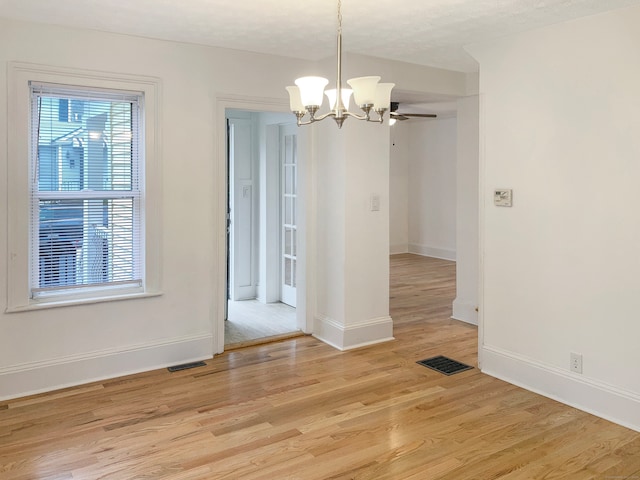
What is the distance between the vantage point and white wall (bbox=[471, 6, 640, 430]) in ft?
10.4

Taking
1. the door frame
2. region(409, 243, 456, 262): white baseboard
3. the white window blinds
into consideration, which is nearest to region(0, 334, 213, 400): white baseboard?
the door frame

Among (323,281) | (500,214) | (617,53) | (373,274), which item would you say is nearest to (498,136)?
(500,214)

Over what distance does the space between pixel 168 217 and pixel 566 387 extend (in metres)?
3.06

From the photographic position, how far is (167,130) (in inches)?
159

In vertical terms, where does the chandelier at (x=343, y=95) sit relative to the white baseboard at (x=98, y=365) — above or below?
above

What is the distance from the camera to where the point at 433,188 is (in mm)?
10312

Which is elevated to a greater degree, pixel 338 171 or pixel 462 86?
pixel 462 86

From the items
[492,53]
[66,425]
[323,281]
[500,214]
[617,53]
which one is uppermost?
[492,53]

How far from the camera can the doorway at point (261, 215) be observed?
5.87 metres

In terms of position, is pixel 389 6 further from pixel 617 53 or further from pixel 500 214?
pixel 500 214

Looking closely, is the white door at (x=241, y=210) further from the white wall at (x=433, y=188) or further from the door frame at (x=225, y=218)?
the white wall at (x=433, y=188)

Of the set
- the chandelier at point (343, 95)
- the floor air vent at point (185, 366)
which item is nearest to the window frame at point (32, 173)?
the floor air vent at point (185, 366)

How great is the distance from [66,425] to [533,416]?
2827mm

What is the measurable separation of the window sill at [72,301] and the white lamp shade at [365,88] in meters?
2.37
